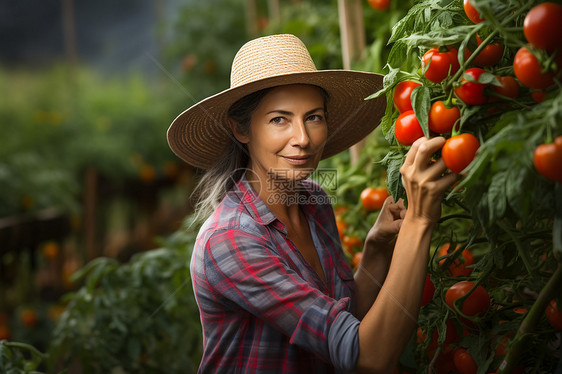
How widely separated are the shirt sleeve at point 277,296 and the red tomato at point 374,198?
45 centimetres

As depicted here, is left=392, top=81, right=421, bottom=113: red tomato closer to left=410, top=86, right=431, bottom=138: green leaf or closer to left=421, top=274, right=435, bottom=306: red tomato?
left=410, top=86, right=431, bottom=138: green leaf

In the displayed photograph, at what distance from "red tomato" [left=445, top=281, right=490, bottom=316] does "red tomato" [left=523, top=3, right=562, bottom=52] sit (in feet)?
1.39

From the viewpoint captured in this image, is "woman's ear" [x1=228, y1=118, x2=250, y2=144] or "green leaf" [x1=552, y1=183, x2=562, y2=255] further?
"woman's ear" [x1=228, y1=118, x2=250, y2=144]

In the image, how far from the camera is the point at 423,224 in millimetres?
904

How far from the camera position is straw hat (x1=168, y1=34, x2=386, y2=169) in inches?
44.8

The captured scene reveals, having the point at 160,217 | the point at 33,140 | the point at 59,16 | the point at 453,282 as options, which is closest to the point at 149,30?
the point at 59,16

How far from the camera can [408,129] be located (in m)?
0.87

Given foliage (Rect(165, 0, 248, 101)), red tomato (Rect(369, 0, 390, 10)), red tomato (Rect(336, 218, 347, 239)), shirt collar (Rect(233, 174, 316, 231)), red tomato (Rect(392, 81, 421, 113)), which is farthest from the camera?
foliage (Rect(165, 0, 248, 101))

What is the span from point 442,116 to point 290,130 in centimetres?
39

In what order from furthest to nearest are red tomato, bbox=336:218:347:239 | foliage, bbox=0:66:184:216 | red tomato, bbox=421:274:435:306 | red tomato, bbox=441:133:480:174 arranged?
1. foliage, bbox=0:66:184:216
2. red tomato, bbox=336:218:347:239
3. red tomato, bbox=421:274:435:306
4. red tomato, bbox=441:133:480:174

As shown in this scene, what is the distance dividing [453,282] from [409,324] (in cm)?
17

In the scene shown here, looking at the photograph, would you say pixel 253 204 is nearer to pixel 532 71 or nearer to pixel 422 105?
pixel 422 105

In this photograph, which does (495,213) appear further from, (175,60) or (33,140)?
(175,60)

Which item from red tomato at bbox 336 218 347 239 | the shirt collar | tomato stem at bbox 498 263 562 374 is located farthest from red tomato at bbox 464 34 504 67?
red tomato at bbox 336 218 347 239
